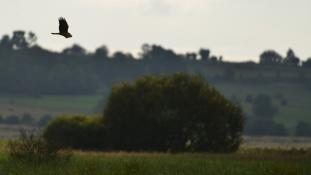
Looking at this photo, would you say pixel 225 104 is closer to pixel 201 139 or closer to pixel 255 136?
pixel 201 139

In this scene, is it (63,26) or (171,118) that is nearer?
(63,26)

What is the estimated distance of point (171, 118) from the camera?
271ft

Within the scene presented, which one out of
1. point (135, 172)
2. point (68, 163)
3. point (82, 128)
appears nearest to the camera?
point (135, 172)

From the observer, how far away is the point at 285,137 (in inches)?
7392

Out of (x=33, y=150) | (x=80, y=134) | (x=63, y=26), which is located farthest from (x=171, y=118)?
(x=63, y=26)

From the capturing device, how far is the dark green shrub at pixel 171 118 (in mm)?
82625

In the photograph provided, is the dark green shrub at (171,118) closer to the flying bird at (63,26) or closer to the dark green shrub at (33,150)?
the dark green shrub at (33,150)

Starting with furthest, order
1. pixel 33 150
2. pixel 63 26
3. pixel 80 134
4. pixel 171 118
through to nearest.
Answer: pixel 80 134
pixel 171 118
pixel 33 150
pixel 63 26

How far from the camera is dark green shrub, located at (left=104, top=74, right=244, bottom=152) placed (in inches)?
3253

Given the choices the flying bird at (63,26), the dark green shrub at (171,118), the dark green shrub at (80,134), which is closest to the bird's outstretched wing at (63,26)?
the flying bird at (63,26)

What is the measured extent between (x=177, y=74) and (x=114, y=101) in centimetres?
689

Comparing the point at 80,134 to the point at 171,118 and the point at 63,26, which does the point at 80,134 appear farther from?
the point at 63,26

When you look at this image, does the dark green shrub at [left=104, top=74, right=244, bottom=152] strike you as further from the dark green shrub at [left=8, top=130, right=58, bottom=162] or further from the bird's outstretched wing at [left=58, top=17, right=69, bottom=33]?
the bird's outstretched wing at [left=58, top=17, right=69, bottom=33]

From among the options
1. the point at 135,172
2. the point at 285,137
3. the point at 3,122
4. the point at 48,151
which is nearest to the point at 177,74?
the point at 48,151
